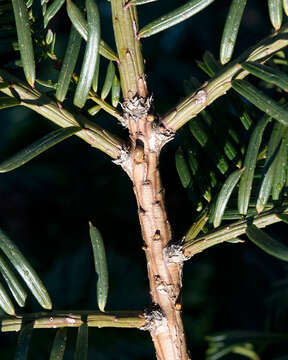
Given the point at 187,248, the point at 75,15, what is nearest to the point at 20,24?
the point at 75,15

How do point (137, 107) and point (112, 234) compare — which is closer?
point (137, 107)

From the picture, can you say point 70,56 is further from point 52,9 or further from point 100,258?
point 100,258

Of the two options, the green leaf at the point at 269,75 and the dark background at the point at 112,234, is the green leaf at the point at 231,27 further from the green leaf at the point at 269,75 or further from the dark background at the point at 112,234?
the dark background at the point at 112,234

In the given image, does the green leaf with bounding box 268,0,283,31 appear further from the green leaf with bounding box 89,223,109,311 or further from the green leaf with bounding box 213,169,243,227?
the green leaf with bounding box 89,223,109,311

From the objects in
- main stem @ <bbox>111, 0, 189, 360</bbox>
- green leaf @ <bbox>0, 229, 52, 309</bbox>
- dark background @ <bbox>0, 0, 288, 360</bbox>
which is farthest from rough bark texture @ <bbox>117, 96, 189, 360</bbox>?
dark background @ <bbox>0, 0, 288, 360</bbox>

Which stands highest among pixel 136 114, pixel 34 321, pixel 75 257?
pixel 75 257

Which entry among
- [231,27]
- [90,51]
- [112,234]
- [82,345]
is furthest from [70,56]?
[112,234]

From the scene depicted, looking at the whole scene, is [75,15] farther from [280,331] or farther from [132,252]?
[132,252]
